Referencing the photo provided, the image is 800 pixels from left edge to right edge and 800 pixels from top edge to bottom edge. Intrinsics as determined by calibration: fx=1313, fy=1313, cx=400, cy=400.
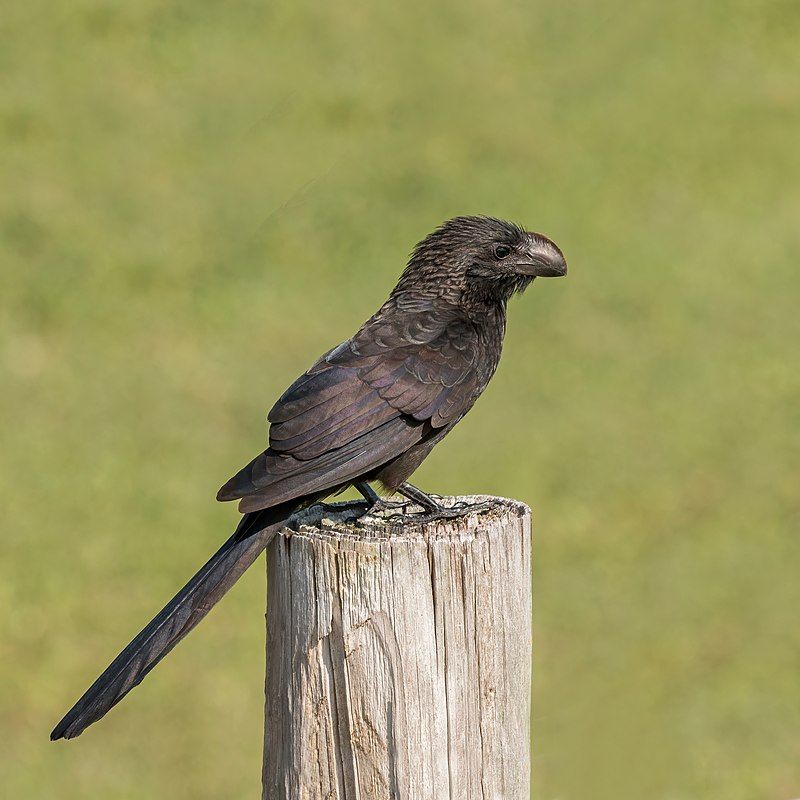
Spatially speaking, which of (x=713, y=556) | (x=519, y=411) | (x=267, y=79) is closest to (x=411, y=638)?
(x=713, y=556)

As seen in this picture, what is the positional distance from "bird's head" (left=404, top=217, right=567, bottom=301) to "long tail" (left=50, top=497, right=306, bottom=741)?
126cm

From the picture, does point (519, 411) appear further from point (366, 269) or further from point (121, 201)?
point (121, 201)

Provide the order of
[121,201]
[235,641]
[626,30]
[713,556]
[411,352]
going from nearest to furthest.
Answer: [411,352] < [235,641] < [713,556] < [121,201] < [626,30]

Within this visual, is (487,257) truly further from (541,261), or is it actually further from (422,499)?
(422,499)

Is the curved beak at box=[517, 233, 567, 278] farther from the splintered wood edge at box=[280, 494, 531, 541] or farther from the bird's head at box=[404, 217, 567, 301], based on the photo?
the splintered wood edge at box=[280, 494, 531, 541]

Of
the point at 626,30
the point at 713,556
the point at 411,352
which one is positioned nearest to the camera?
the point at 411,352

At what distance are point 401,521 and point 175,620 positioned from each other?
80 cm

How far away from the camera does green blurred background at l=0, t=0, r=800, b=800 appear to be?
7.52 meters

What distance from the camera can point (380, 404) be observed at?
395 centimetres

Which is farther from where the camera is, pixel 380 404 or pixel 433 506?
pixel 433 506

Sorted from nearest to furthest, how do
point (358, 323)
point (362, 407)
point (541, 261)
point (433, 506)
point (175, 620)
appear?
1. point (175, 620)
2. point (362, 407)
3. point (433, 506)
4. point (541, 261)
5. point (358, 323)

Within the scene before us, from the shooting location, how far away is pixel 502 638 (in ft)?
11.3

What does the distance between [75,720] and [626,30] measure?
41.7 feet

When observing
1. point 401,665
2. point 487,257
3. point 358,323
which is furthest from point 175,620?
point 358,323
